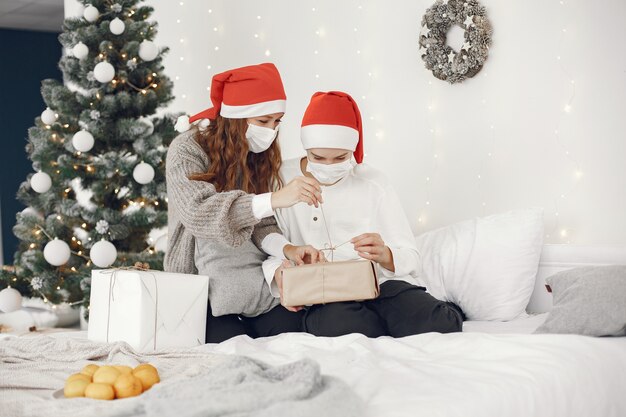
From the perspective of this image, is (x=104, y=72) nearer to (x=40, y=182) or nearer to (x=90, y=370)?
(x=40, y=182)

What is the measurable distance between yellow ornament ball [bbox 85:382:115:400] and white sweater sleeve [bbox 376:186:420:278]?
1.17 metres

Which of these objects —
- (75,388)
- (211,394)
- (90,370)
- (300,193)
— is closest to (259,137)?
(300,193)

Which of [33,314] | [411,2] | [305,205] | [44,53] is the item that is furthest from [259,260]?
[44,53]

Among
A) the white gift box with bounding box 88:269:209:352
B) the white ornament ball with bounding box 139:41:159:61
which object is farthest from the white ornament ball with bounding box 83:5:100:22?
the white gift box with bounding box 88:269:209:352

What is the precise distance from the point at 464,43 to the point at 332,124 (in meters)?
0.86

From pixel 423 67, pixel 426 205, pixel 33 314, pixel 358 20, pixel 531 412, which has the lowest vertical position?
pixel 33 314

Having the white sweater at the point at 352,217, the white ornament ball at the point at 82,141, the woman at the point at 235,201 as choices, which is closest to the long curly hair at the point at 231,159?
the woman at the point at 235,201

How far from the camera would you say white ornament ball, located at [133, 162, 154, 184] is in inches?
135

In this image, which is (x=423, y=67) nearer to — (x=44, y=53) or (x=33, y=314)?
(x=33, y=314)

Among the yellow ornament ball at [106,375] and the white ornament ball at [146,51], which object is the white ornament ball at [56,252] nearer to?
the white ornament ball at [146,51]

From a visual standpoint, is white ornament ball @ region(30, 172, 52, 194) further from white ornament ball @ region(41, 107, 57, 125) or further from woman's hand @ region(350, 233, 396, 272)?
woman's hand @ region(350, 233, 396, 272)

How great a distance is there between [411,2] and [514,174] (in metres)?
0.88

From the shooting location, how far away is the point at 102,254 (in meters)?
3.29

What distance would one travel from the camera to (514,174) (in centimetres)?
286
